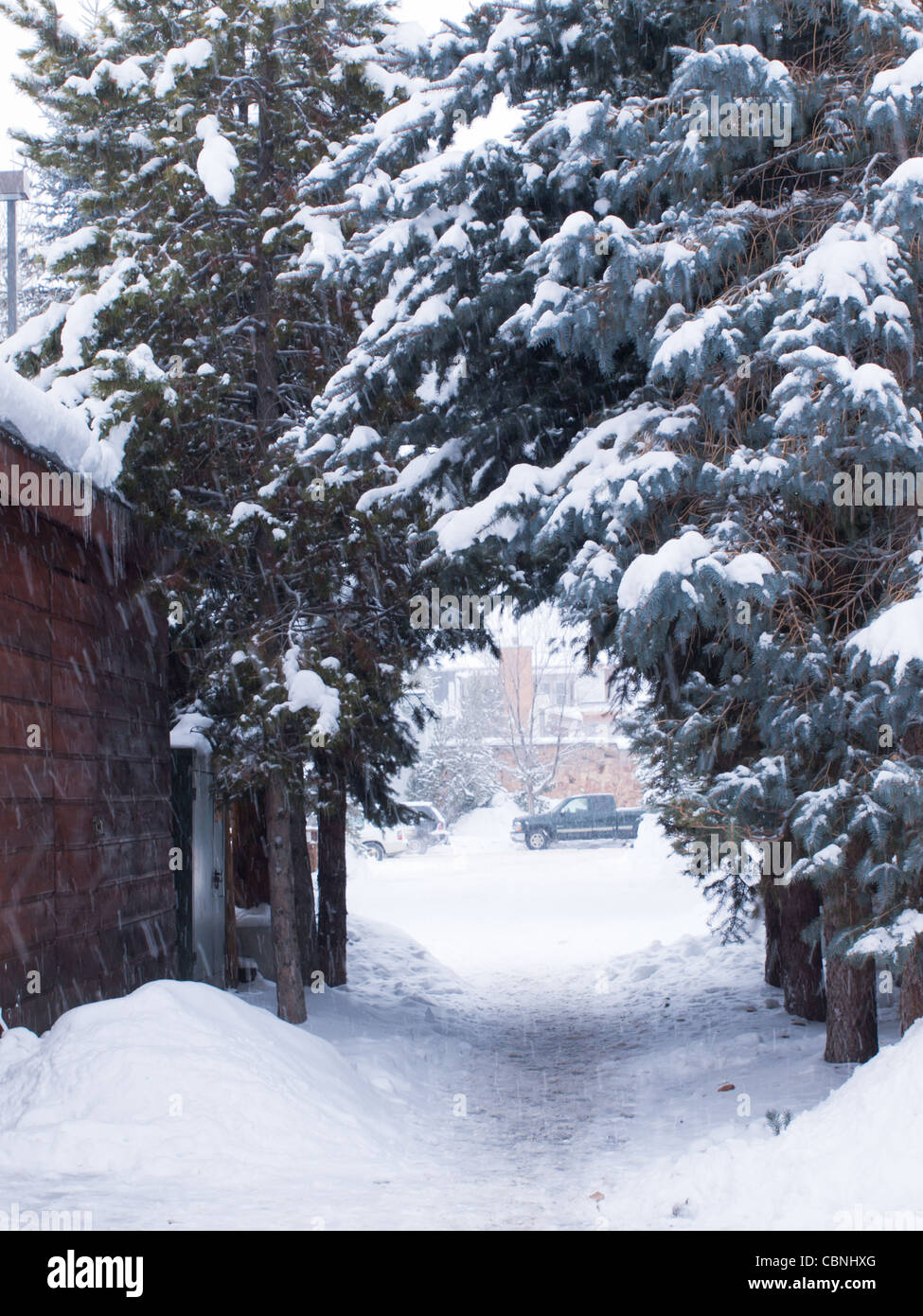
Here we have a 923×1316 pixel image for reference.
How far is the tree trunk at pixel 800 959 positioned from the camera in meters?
9.62

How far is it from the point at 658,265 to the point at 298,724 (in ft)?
13.0

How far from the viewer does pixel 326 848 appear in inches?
480

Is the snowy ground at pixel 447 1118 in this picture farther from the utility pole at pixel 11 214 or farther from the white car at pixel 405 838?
the white car at pixel 405 838

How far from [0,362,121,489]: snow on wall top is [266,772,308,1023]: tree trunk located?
3229 millimetres

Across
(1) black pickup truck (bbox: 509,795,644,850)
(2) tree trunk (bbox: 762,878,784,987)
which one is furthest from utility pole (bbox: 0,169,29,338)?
(1) black pickup truck (bbox: 509,795,644,850)

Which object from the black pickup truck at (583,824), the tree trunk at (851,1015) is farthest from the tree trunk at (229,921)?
the black pickup truck at (583,824)

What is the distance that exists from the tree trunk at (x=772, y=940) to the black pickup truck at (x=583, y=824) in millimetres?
21833

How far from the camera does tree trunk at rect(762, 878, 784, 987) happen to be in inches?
412

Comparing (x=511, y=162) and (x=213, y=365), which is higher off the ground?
(x=511, y=162)

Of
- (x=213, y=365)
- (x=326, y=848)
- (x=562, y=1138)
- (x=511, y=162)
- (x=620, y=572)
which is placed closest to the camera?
(x=620, y=572)

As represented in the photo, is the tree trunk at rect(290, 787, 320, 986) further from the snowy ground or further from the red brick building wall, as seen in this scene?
the red brick building wall
